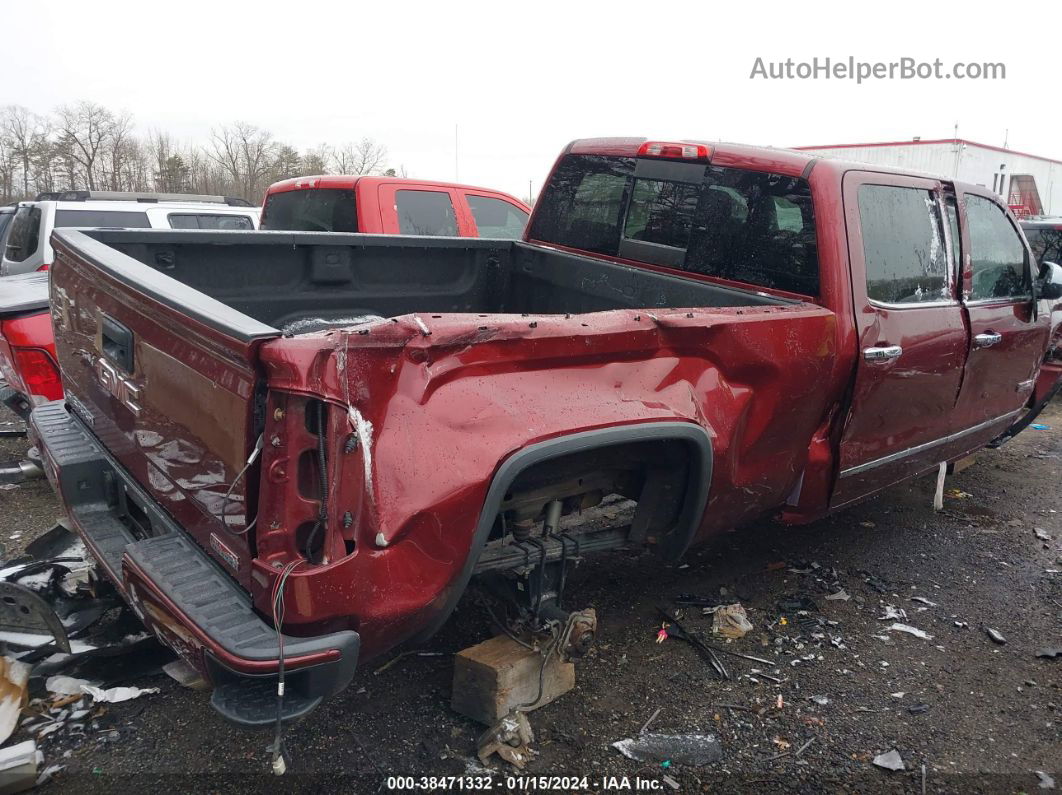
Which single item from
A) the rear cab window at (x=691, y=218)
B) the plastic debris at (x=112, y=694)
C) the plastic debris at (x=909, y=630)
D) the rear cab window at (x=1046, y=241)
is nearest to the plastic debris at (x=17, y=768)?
the plastic debris at (x=112, y=694)

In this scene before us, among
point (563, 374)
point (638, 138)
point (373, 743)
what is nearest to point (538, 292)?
point (638, 138)

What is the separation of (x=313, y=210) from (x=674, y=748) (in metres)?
5.86

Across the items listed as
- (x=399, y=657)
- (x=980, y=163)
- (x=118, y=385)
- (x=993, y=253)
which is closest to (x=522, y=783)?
(x=399, y=657)

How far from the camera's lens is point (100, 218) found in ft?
25.2

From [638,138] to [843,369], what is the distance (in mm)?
1637

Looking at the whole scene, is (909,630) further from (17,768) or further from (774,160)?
(17,768)

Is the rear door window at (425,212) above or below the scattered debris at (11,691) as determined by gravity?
above

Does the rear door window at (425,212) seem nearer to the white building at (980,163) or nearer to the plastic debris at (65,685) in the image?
the plastic debris at (65,685)

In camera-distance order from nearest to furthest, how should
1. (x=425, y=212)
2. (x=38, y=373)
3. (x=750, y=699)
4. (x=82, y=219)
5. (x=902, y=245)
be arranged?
(x=750, y=699) → (x=902, y=245) → (x=38, y=373) → (x=425, y=212) → (x=82, y=219)

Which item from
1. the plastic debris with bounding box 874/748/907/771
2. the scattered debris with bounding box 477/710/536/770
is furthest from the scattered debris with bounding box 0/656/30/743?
the plastic debris with bounding box 874/748/907/771

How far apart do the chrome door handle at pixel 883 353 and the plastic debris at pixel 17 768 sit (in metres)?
3.24

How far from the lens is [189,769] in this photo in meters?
2.52

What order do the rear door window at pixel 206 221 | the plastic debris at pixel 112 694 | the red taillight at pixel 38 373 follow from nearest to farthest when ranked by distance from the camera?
1. the plastic debris at pixel 112 694
2. the red taillight at pixel 38 373
3. the rear door window at pixel 206 221

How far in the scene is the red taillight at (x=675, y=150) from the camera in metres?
3.67
